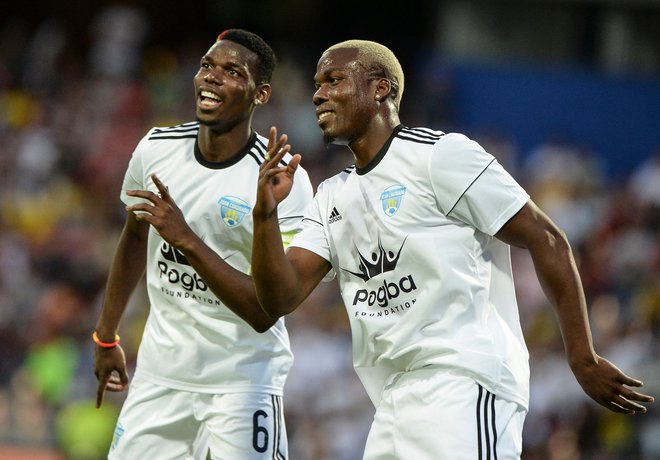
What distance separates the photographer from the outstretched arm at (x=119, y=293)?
5656mm

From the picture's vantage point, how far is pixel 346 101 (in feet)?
15.8

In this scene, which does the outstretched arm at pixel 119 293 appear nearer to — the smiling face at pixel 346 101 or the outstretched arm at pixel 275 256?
the outstretched arm at pixel 275 256

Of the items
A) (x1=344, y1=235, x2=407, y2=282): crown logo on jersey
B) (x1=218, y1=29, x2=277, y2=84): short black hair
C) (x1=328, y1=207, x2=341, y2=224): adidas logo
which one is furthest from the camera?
(x1=218, y1=29, x2=277, y2=84): short black hair

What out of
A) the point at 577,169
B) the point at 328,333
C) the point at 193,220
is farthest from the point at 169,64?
the point at 193,220

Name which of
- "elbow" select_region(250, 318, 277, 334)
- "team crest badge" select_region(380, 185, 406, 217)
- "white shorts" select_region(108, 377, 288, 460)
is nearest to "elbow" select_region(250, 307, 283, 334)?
"elbow" select_region(250, 318, 277, 334)

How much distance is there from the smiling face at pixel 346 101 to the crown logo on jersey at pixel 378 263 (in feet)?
1.59

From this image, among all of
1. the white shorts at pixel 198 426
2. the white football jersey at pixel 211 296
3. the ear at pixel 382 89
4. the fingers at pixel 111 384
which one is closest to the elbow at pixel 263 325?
the white football jersey at pixel 211 296

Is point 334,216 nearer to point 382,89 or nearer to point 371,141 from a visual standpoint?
point 371,141

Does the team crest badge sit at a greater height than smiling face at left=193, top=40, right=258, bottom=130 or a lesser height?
lesser

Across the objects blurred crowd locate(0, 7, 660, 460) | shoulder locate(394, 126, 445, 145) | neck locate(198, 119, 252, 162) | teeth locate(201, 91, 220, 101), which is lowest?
blurred crowd locate(0, 7, 660, 460)

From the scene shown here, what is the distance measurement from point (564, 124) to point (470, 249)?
1117 cm

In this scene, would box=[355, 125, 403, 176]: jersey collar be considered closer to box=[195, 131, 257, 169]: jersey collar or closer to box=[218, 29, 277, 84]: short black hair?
box=[195, 131, 257, 169]: jersey collar

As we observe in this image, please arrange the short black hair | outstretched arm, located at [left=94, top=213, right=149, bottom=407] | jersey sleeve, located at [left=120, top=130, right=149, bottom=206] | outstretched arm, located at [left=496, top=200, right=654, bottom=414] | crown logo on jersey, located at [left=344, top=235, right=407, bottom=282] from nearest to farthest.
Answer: outstretched arm, located at [left=496, top=200, right=654, bottom=414] < crown logo on jersey, located at [left=344, top=235, right=407, bottom=282] < the short black hair < jersey sleeve, located at [left=120, top=130, right=149, bottom=206] < outstretched arm, located at [left=94, top=213, right=149, bottom=407]

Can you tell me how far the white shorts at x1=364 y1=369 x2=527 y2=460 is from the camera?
449 centimetres
